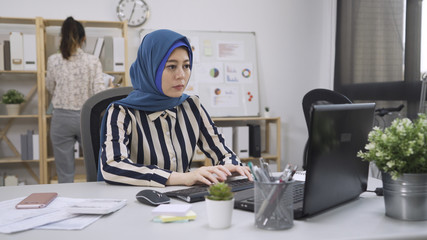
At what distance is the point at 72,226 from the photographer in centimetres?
89

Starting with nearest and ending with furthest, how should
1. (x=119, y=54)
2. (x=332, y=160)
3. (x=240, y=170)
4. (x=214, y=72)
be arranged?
(x=332, y=160), (x=240, y=170), (x=119, y=54), (x=214, y=72)

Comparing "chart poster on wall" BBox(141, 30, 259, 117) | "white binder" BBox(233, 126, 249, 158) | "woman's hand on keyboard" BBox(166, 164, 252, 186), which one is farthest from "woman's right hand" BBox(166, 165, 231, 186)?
"chart poster on wall" BBox(141, 30, 259, 117)

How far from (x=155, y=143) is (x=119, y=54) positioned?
8.05ft

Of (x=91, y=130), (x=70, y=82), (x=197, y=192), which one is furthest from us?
(x=70, y=82)

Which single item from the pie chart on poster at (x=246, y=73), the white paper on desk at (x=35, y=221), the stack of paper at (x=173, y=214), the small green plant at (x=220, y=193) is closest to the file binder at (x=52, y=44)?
the pie chart on poster at (x=246, y=73)

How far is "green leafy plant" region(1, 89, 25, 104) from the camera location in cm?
367

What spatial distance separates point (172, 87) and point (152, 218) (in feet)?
2.29

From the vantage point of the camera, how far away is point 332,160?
96 centimetres

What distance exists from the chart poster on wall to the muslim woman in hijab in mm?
2493

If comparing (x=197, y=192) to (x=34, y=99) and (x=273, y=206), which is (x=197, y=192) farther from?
(x=34, y=99)

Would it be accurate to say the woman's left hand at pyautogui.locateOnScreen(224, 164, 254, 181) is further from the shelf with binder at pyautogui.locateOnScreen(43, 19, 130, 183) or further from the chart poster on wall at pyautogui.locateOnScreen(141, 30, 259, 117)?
the chart poster on wall at pyautogui.locateOnScreen(141, 30, 259, 117)

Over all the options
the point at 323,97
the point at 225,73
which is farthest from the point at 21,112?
the point at 323,97

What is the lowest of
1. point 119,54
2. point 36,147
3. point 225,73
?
point 36,147

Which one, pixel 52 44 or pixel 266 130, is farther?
pixel 266 130
